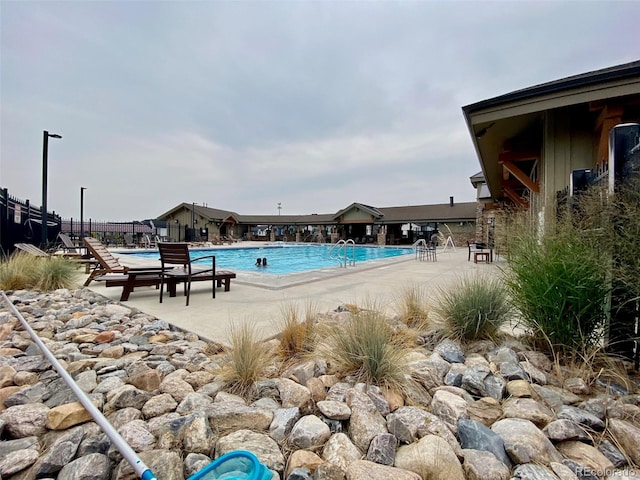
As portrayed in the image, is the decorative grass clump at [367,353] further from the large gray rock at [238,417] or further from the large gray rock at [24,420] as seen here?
the large gray rock at [24,420]

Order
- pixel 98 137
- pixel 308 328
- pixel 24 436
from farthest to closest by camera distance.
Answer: pixel 98 137 → pixel 308 328 → pixel 24 436

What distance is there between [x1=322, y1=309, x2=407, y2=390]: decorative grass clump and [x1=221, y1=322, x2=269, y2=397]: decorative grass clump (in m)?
0.58

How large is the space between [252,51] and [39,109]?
25.8ft

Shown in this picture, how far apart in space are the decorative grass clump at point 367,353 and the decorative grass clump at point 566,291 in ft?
3.87

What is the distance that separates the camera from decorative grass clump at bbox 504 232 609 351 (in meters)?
2.20

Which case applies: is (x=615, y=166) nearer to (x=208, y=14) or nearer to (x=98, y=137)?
(x=208, y=14)

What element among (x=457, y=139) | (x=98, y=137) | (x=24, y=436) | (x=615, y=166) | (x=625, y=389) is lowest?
(x=24, y=436)

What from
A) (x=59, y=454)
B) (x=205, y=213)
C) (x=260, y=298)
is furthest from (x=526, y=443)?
(x=205, y=213)

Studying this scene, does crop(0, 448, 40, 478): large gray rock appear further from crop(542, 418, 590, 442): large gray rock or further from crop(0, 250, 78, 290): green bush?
crop(0, 250, 78, 290): green bush

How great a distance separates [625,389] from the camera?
1960 millimetres

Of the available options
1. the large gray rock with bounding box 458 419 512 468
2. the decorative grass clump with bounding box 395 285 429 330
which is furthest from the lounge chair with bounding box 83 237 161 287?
the large gray rock with bounding box 458 419 512 468

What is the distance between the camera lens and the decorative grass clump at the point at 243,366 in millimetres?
2105

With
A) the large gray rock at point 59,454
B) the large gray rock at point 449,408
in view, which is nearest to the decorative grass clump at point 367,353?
the large gray rock at point 449,408

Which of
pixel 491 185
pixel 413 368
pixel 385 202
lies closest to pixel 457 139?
pixel 491 185
